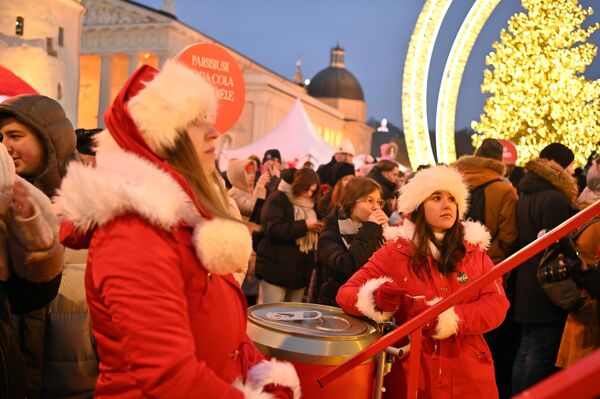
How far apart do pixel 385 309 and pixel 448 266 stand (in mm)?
483

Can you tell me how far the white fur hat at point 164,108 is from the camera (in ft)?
6.25

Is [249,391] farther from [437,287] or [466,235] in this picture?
[466,235]

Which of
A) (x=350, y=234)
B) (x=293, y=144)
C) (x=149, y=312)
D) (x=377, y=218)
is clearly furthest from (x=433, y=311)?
(x=293, y=144)

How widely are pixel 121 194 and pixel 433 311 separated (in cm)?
150

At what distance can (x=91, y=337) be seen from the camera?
3.08 metres

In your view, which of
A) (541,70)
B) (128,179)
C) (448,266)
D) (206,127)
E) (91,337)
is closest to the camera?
(128,179)

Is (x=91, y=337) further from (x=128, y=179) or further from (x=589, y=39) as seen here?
(x=589, y=39)

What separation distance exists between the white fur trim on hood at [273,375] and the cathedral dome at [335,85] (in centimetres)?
8221

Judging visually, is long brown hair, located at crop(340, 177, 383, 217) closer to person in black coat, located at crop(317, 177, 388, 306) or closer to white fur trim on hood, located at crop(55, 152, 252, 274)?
person in black coat, located at crop(317, 177, 388, 306)

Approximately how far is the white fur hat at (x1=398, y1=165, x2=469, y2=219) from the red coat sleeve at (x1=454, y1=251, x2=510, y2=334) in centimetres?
55

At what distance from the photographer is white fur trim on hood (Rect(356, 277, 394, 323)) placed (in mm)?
3271

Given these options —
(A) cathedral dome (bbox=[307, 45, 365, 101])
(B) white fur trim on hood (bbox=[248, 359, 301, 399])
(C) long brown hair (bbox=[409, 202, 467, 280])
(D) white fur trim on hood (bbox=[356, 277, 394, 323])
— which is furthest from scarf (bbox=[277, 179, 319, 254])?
(A) cathedral dome (bbox=[307, 45, 365, 101])

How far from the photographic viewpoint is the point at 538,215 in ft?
17.6

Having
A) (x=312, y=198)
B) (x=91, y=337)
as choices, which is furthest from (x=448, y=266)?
(x=312, y=198)
